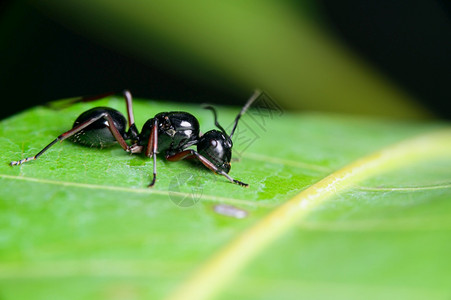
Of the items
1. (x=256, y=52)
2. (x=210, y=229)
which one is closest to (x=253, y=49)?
(x=256, y=52)

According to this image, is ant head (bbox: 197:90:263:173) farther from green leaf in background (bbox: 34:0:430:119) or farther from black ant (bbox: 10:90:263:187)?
green leaf in background (bbox: 34:0:430:119)

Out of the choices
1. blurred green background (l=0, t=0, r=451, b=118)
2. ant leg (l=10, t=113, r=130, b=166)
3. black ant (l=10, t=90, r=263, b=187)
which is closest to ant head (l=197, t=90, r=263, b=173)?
black ant (l=10, t=90, r=263, b=187)

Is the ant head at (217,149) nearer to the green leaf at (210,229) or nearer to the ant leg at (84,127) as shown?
the green leaf at (210,229)

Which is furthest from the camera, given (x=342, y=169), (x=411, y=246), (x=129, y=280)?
(x=342, y=169)

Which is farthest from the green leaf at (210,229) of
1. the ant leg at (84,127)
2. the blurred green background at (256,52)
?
the blurred green background at (256,52)

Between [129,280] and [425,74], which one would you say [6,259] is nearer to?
[129,280]

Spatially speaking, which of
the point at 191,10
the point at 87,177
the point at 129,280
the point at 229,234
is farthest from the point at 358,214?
the point at 191,10
